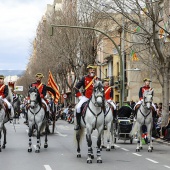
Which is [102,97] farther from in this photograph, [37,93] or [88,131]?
[37,93]

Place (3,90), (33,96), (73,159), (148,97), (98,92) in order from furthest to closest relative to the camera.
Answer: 1. (3,90)
2. (148,97)
3. (33,96)
4. (73,159)
5. (98,92)

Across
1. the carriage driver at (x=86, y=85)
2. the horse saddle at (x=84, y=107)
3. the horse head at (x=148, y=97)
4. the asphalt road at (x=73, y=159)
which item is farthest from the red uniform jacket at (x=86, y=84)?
the horse head at (x=148, y=97)

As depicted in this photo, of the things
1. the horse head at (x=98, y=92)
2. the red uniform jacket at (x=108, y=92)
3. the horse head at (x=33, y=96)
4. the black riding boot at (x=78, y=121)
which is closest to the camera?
the horse head at (x=98, y=92)

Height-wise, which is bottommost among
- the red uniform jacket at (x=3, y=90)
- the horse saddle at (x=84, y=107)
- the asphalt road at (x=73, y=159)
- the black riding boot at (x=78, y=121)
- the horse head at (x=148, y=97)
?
the asphalt road at (x=73, y=159)

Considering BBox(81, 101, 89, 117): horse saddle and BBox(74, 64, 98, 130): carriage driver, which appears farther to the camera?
BBox(74, 64, 98, 130): carriage driver

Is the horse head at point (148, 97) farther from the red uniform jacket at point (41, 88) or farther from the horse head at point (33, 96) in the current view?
the horse head at point (33, 96)

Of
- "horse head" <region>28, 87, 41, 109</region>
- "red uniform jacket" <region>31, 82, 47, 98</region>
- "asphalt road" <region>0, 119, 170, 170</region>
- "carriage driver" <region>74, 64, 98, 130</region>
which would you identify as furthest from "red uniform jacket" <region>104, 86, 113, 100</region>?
"carriage driver" <region>74, 64, 98, 130</region>

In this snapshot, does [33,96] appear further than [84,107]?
Yes

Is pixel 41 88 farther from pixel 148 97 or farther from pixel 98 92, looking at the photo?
pixel 98 92

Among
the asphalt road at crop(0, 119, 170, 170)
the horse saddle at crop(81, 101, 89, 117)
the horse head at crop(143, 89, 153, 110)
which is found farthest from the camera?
the horse head at crop(143, 89, 153, 110)

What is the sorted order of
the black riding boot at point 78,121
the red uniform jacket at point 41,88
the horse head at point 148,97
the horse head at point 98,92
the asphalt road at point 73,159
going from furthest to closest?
the red uniform jacket at point 41,88
the horse head at point 148,97
the black riding boot at point 78,121
the horse head at point 98,92
the asphalt road at point 73,159

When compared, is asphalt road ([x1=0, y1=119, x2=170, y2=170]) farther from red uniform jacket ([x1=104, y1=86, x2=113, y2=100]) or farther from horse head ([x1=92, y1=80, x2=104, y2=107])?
red uniform jacket ([x1=104, y1=86, x2=113, y2=100])

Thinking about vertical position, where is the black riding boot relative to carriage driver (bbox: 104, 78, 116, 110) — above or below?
below

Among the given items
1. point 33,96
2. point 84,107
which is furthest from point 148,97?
point 33,96
